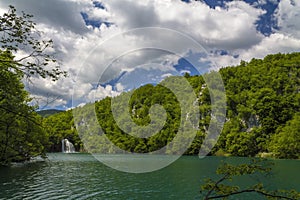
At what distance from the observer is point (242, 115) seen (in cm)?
10175

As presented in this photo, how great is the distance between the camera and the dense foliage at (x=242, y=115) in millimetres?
87000

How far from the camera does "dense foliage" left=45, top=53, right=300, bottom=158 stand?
3425 inches

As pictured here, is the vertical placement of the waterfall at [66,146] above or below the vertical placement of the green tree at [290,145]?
above

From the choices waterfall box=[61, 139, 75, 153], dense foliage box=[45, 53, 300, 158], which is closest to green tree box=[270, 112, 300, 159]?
dense foliage box=[45, 53, 300, 158]

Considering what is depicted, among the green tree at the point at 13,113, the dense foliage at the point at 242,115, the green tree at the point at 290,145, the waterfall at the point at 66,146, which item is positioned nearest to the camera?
the green tree at the point at 13,113

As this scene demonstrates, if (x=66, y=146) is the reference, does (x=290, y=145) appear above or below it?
below

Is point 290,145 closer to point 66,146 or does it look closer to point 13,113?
point 13,113

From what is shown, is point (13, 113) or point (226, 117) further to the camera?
point (226, 117)

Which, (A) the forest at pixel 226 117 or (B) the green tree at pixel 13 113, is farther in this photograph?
(A) the forest at pixel 226 117

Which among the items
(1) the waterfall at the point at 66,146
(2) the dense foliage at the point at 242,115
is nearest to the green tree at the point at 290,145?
(2) the dense foliage at the point at 242,115

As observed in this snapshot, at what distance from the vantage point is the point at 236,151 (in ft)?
290

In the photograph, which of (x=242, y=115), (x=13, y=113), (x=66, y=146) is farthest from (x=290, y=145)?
(x=66, y=146)

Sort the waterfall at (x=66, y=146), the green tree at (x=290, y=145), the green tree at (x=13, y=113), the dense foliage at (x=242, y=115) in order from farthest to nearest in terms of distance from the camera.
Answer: the waterfall at (x=66, y=146) < the dense foliage at (x=242, y=115) < the green tree at (x=290, y=145) < the green tree at (x=13, y=113)

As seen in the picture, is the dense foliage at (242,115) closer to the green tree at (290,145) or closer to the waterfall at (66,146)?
the green tree at (290,145)
